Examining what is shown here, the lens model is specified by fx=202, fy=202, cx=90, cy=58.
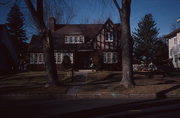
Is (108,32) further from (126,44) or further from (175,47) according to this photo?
(126,44)

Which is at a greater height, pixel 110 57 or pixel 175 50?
pixel 175 50

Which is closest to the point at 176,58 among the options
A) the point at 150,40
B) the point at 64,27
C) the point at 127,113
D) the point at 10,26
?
the point at 150,40

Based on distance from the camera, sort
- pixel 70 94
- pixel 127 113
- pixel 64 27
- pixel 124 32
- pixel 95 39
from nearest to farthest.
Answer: pixel 127 113 → pixel 70 94 → pixel 124 32 → pixel 95 39 → pixel 64 27

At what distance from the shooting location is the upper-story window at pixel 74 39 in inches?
1282

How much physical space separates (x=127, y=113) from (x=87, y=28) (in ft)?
98.2

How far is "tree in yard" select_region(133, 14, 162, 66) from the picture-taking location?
45.7m

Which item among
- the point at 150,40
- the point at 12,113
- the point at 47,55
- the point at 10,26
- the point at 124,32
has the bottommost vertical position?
the point at 12,113

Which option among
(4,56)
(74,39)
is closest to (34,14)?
(74,39)

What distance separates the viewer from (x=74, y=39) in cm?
3272

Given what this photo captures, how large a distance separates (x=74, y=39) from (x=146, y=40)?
2180cm

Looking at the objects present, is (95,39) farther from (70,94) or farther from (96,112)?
(96,112)

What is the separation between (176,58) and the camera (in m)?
37.4

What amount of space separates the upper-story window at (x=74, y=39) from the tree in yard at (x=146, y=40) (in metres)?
17.8

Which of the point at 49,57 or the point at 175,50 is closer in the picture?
the point at 49,57
